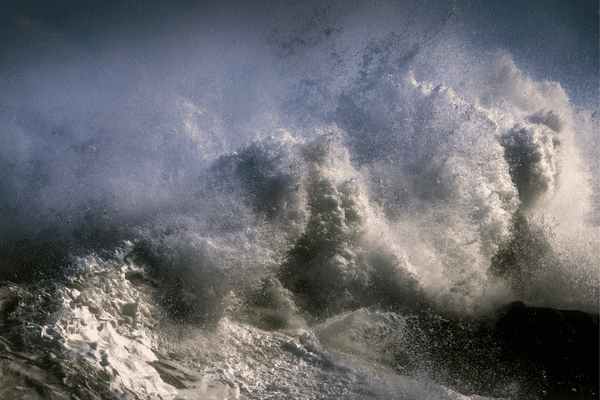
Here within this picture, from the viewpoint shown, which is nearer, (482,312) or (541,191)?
(482,312)

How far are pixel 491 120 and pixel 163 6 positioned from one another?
3493 mm

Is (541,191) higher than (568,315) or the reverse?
higher

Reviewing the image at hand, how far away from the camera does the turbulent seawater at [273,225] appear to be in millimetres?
2090

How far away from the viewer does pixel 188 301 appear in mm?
2465

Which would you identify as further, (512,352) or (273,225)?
(273,225)

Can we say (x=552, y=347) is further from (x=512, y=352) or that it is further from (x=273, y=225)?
(x=273, y=225)

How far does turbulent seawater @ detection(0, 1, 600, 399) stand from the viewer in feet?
6.86

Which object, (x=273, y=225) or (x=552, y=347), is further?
(x=273, y=225)

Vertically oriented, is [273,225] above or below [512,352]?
above

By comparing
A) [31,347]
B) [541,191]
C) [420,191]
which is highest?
[541,191]

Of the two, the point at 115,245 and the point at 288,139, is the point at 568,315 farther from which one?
the point at 115,245

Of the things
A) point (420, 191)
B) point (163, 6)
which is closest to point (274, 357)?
point (420, 191)

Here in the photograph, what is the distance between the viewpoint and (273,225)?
9.58 ft

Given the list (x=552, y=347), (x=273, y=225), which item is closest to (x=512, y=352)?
(x=552, y=347)
